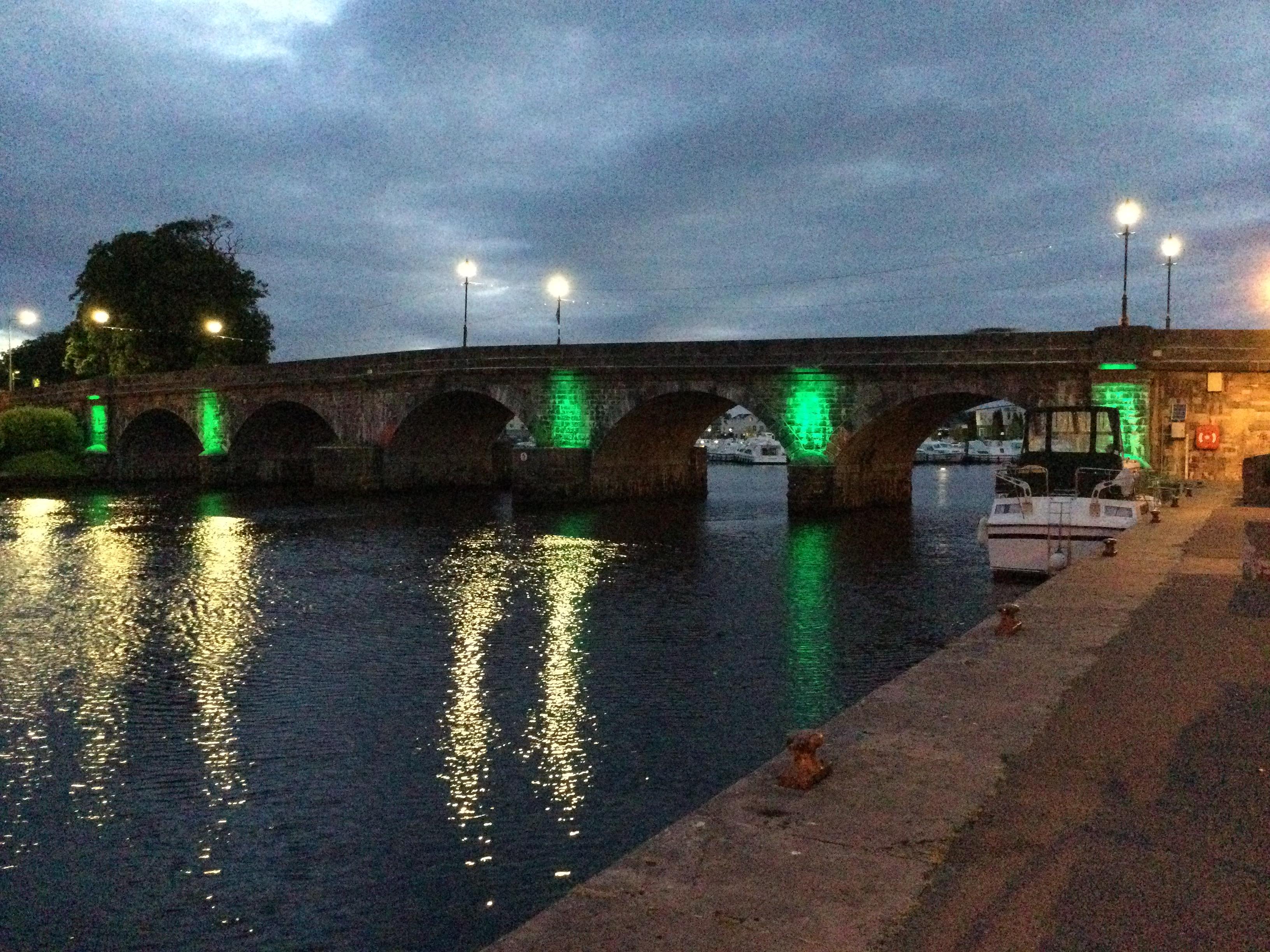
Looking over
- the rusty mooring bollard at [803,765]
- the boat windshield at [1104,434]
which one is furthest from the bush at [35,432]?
the rusty mooring bollard at [803,765]

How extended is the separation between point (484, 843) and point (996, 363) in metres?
31.3

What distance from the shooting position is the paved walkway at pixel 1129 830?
454 centimetres

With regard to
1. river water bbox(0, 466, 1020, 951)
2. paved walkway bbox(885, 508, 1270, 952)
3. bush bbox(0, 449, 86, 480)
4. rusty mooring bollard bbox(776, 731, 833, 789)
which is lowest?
river water bbox(0, 466, 1020, 951)

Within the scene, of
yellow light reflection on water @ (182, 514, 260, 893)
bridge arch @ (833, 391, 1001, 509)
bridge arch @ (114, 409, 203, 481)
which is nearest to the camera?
yellow light reflection on water @ (182, 514, 260, 893)

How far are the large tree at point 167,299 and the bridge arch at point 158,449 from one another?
15.8 feet

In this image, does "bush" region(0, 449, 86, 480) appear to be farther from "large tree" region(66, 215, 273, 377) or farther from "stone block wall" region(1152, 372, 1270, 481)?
"stone block wall" region(1152, 372, 1270, 481)

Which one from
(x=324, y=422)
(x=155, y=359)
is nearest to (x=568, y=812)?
(x=324, y=422)

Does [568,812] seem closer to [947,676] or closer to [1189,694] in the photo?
[947,676]

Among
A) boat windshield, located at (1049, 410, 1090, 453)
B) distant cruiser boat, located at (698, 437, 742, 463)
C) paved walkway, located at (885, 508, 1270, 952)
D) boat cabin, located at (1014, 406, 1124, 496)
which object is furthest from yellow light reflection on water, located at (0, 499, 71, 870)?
distant cruiser boat, located at (698, 437, 742, 463)

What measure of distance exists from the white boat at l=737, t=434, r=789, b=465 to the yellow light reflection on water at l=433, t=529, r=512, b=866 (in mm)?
80693

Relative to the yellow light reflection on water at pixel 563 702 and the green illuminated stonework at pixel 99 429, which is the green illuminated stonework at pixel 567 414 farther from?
the green illuminated stonework at pixel 99 429

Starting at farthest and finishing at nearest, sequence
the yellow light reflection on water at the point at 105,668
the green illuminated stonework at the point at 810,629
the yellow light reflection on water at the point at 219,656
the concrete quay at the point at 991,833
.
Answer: the green illuminated stonework at the point at 810,629 → the yellow light reflection on water at the point at 105,668 → the yellow light reflection on water at the point at 219,656 → the concrete quay at the point at 991,833

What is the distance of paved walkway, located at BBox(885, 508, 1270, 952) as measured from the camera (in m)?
4.54

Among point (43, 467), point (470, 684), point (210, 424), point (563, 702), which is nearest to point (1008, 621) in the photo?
point (563, 702)
